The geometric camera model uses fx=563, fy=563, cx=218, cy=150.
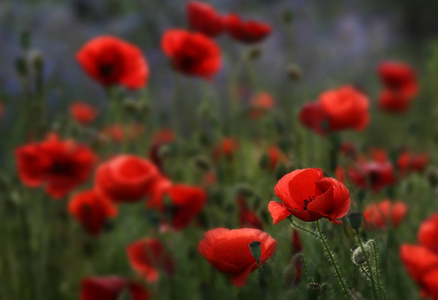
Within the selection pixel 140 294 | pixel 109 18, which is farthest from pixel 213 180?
pixel 109 18

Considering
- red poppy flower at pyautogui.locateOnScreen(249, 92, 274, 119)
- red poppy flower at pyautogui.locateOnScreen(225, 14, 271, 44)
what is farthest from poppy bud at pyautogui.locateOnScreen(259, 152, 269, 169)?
red poppy flower at pyautogui.locateOnScreen(225, 14, 271, 44)

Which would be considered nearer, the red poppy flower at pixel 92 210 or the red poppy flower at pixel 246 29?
the red poppy flower at pixel 92 210

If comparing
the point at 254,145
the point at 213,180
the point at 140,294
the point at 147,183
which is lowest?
the point at 254,145

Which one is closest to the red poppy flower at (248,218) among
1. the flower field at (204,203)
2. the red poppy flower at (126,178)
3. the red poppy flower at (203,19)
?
the flower field at (204,203)

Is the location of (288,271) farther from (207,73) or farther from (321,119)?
(207,73)

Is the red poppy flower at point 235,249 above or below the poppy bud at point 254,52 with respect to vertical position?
above

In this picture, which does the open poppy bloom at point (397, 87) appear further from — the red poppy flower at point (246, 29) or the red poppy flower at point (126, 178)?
the red poppy flower at point (126, 178)

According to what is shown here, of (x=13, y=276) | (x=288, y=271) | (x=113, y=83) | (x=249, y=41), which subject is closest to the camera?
(x=288, y=271)
